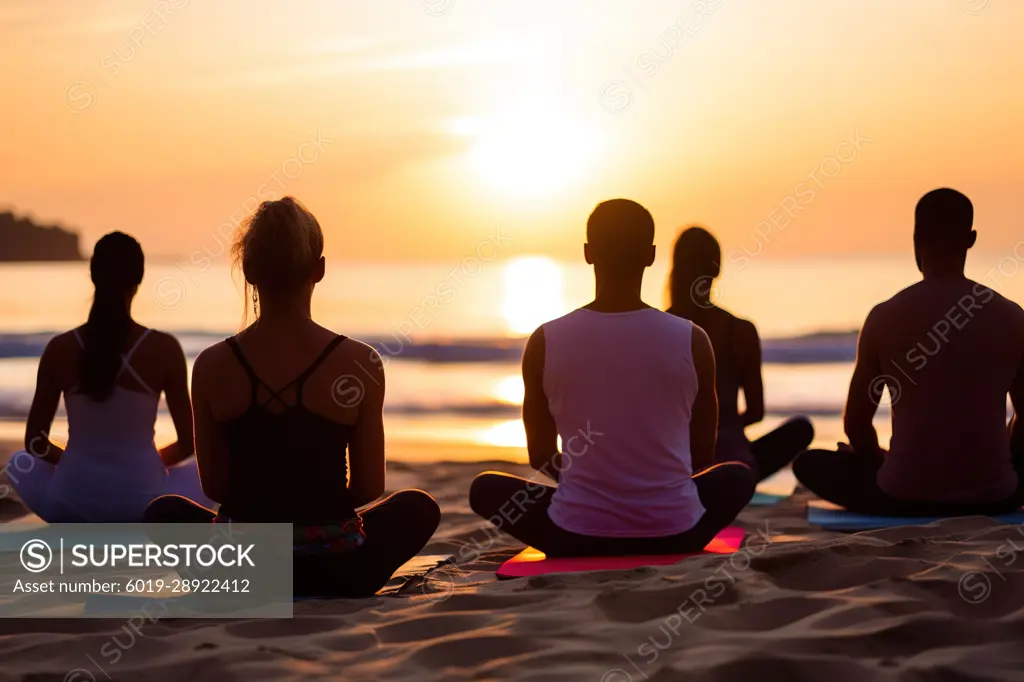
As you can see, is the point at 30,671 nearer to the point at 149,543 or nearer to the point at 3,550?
the point at 149,543

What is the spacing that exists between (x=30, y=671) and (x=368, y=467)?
1.30 meters

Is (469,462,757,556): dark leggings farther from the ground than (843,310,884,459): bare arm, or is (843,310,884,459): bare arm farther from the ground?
(843,310,884,459): bare arm

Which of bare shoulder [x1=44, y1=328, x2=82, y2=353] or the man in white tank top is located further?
bare shoulder [x1=44, y1=328, x2=82, y2=353]

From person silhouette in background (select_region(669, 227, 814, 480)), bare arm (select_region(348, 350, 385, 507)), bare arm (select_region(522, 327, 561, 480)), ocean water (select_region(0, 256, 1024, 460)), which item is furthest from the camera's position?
ocean water (select_region(0, 256, 1024, 460))

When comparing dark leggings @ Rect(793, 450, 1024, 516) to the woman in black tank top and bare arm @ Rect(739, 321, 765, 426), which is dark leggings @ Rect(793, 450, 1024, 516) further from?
the woman in black tank top

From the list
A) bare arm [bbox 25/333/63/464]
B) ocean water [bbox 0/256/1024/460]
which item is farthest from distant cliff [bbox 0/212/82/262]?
bare arm [bbox 25/333/63/464]

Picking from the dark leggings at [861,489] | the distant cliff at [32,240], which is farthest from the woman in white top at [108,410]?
the distant cliff at [32,240]

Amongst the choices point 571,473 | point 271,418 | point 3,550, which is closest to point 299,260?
point 271,418

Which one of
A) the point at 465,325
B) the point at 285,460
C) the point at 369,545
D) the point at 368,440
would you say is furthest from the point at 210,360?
the point at 465,325

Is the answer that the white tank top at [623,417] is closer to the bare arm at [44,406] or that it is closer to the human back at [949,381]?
the human back at [949,381]

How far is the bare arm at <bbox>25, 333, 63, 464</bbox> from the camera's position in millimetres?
5379

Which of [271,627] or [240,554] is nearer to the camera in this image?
[271,627]

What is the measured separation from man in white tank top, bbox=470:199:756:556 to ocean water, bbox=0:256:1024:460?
1284 mm

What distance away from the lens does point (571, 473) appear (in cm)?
469
